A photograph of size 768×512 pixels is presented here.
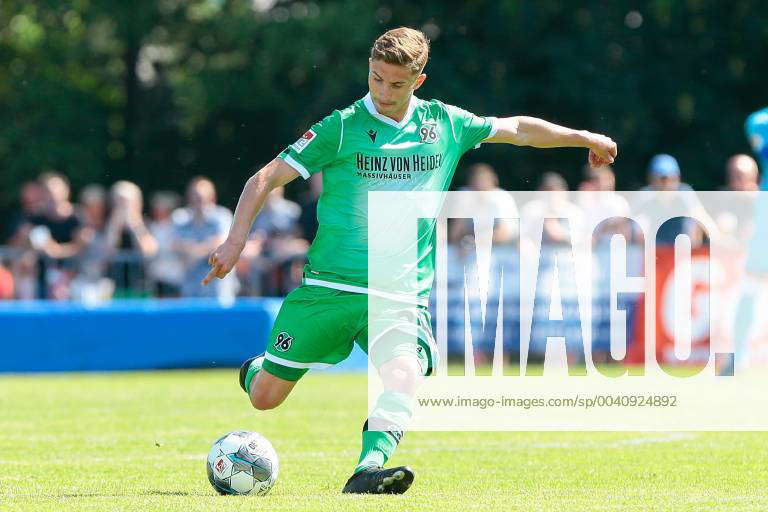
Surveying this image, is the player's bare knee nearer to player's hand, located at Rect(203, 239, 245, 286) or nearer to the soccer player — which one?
the soccer player

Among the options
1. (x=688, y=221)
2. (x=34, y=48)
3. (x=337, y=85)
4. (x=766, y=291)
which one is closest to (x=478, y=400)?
(x=766, y=291)

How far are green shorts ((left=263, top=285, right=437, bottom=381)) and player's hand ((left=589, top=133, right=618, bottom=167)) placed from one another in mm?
1295

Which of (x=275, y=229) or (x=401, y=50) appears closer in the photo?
(x=401, y=50)

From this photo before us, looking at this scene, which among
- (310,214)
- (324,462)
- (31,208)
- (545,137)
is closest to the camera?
(545,137)

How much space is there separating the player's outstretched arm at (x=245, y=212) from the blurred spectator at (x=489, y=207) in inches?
363

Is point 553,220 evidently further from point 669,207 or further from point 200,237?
point 200,237

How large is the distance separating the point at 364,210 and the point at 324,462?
1.84 metres

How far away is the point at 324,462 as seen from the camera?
8695 mm

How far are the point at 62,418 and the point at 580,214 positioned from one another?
7.39 meters

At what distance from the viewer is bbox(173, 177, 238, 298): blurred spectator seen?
17.1m

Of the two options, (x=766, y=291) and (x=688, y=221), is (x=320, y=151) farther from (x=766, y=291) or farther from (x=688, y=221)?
(x=688, y=221)

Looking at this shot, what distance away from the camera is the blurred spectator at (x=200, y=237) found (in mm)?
17125

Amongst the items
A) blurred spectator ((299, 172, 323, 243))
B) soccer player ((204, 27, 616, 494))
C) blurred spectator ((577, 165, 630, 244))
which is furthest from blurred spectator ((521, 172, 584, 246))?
soccer player ((204, 27, 616, 494))

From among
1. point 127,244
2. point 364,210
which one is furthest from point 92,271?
point 364,210
